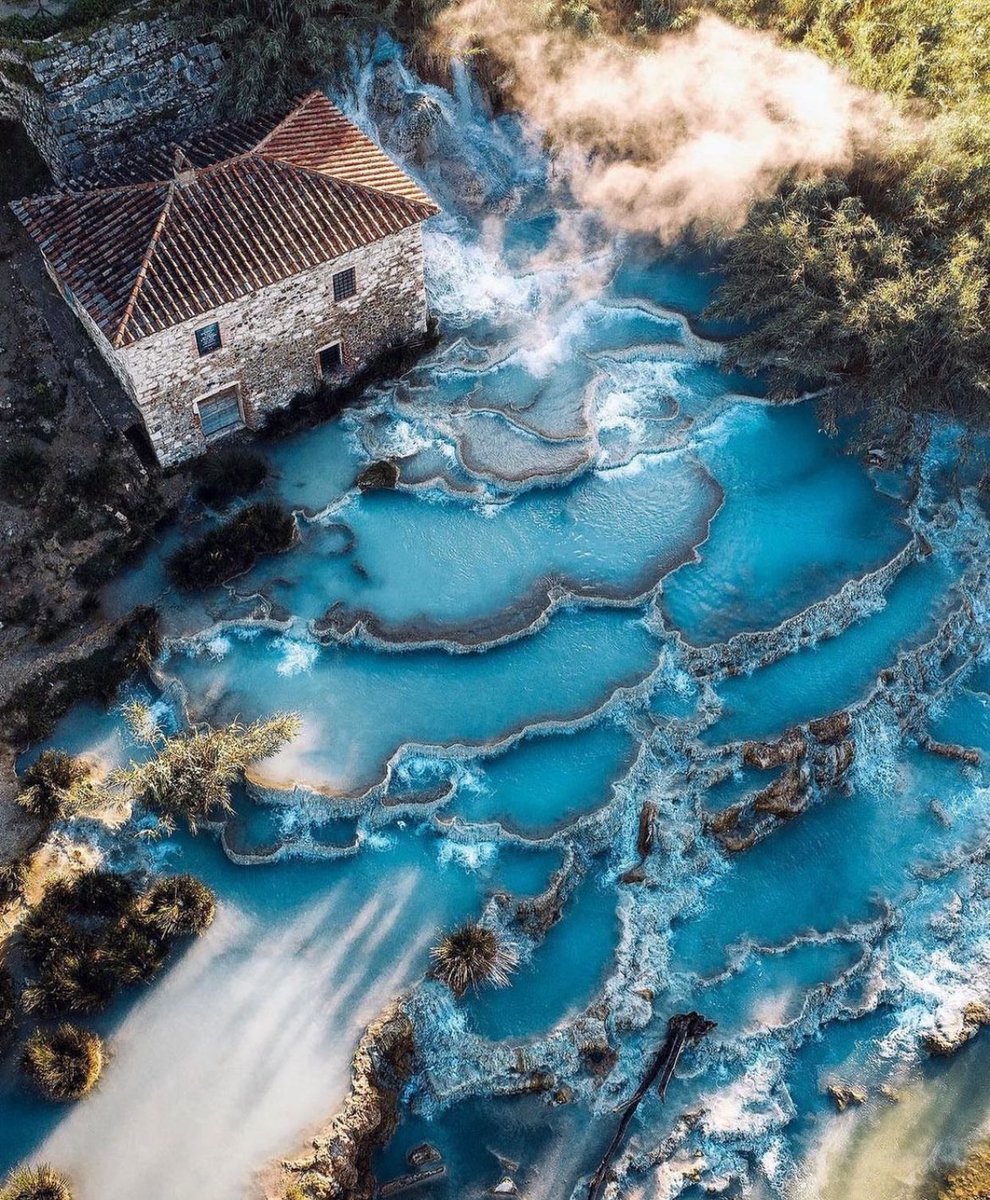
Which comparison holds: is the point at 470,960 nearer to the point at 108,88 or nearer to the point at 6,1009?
the point at 6,1009

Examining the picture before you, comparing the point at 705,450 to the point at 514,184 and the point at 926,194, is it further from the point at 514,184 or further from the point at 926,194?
the point at 514,184

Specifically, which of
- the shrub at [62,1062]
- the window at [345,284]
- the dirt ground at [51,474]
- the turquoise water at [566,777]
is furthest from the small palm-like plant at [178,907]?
the window at [345,284]

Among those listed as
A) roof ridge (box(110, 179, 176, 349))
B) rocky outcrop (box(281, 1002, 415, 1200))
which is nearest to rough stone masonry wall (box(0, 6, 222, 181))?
roof ridge (box(110, 179, 176, 349))

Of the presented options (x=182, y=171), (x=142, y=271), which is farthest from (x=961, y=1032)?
(x=182, y=171)

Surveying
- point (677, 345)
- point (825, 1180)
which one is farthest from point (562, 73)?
point (825, 1180)

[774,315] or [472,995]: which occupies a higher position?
[774,315]

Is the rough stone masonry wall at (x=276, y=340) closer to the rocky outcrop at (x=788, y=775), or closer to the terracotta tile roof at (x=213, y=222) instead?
the terracotta tile roof at (x=213, y=222)
